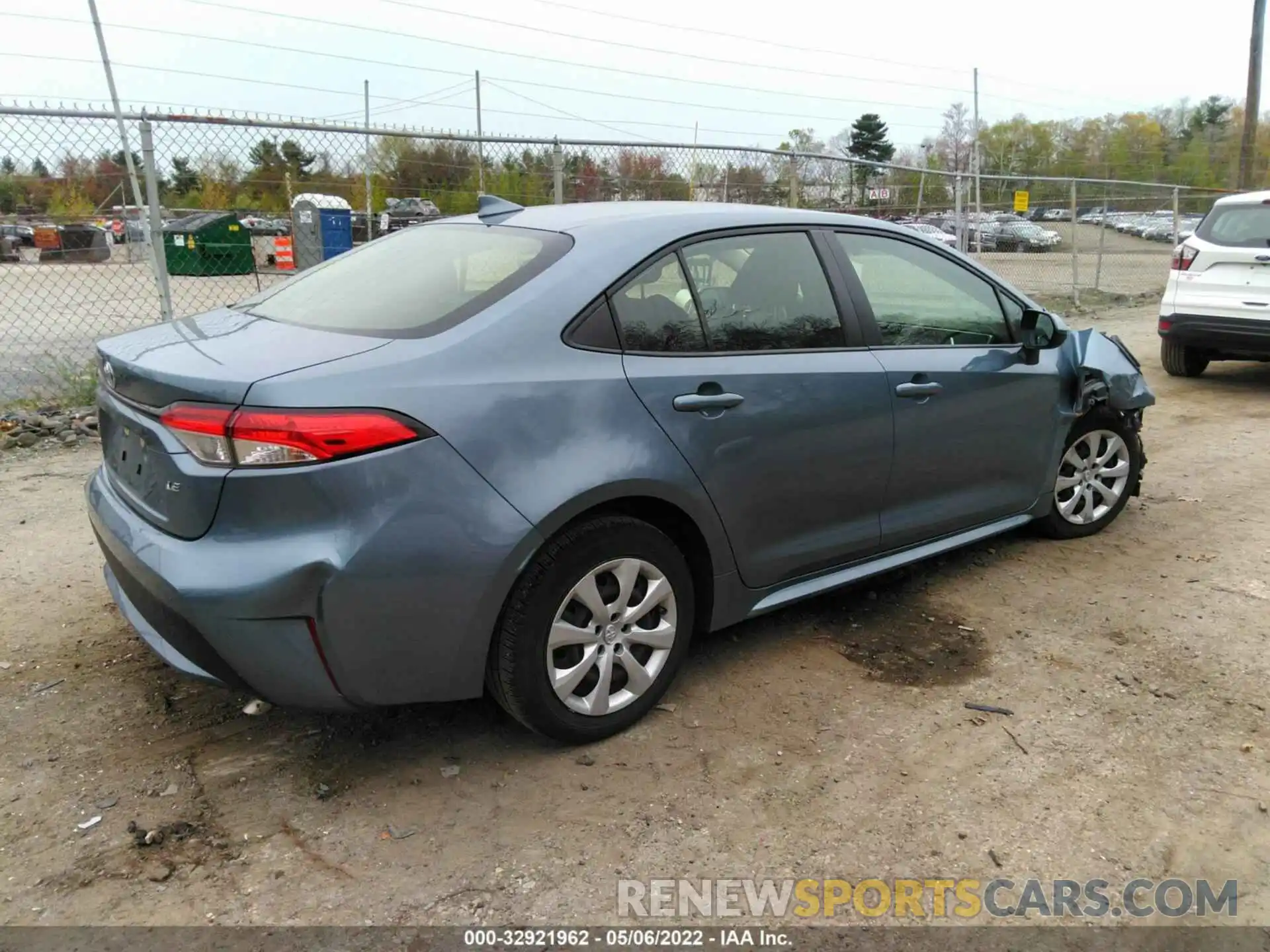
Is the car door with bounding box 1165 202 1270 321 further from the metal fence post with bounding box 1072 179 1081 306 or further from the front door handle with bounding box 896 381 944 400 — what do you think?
the front door handle with bounding box 896 381 944 400

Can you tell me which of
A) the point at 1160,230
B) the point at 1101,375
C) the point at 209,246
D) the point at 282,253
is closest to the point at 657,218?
the point at 1101,375

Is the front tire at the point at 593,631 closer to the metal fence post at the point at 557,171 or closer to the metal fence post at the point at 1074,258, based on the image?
the metal fence post at the point at 557,171

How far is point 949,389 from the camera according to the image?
3.75 m

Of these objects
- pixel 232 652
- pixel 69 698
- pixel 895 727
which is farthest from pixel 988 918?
pixel 69 698

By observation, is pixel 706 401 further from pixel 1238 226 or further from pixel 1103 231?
pixel 1103 231

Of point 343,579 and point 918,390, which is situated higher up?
point 918,390

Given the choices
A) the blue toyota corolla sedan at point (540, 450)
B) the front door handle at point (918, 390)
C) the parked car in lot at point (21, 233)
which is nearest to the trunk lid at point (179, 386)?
the blue toyota corolla sedan at point (540, 450)

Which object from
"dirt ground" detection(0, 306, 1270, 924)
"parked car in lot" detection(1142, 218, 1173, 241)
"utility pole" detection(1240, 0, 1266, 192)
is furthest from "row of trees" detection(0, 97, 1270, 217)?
"utility pole" detection(1240, 0, 1266, 192)

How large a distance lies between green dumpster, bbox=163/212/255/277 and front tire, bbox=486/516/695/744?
830 cm

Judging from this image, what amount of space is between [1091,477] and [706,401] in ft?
8.71

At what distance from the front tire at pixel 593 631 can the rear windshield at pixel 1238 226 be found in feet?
23.8

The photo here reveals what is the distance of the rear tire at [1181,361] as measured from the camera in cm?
897

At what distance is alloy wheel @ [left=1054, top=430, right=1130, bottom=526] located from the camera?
4.59 m

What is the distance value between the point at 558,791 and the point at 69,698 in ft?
5.62
